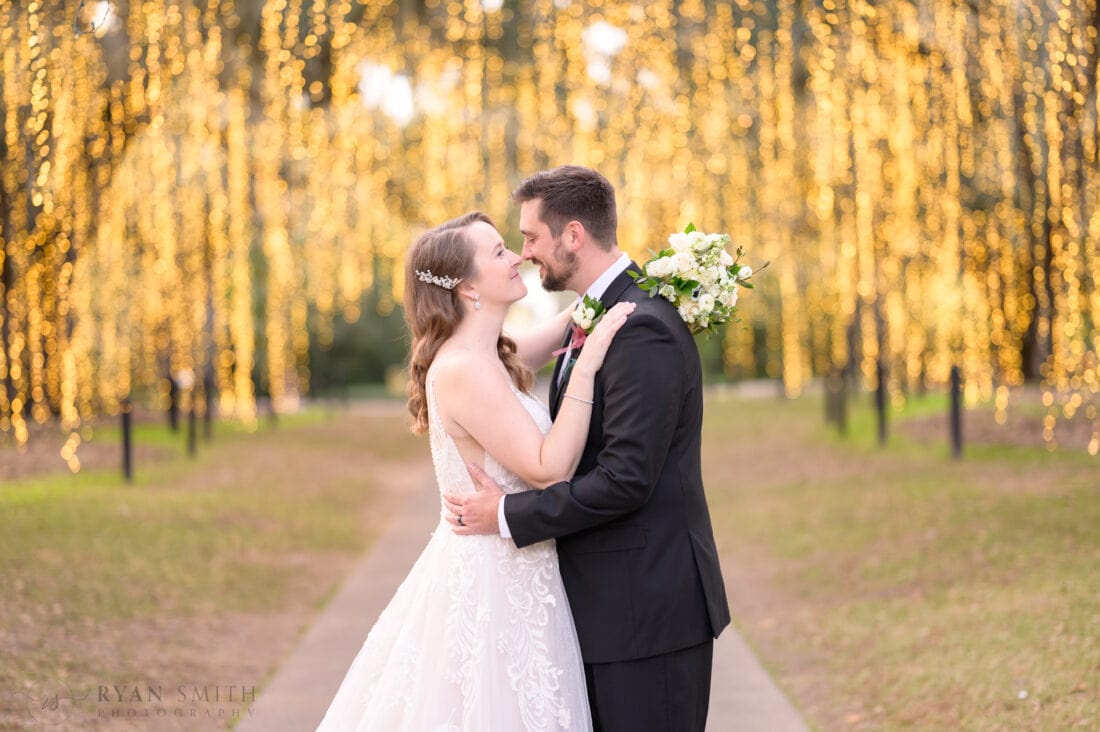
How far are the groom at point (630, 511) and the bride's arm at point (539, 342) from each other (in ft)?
2.05

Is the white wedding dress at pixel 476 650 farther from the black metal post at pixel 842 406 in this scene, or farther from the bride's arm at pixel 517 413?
the black metal post at pixel 842 406

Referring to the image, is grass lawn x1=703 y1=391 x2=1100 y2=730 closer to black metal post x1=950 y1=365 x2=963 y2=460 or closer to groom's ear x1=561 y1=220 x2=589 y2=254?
black metal post x1=950 y1=365 x2=963 y2=460

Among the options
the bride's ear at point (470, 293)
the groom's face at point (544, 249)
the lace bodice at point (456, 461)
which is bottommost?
the lace bodice at point (456, 461)

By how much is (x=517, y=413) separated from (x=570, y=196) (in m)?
0.56

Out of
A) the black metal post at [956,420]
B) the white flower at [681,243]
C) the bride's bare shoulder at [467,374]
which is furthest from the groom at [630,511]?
the black metal post at [956,420]

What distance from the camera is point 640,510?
3.15 metres

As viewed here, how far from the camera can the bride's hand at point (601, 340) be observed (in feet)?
10.3

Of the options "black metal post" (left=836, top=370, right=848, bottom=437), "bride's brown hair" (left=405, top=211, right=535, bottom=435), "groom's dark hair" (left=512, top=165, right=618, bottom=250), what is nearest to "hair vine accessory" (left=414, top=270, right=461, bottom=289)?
"bride's brown hair" (left=405, top=211, right=535, bottom=435)

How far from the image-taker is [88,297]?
50.3ft

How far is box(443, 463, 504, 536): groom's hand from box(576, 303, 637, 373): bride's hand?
16.4 inches

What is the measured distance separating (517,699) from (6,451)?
10602 mm

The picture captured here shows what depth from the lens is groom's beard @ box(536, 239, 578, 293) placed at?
3271 millimetres

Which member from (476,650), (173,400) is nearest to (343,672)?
(476,650)

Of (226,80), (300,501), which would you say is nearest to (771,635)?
(300,501)
